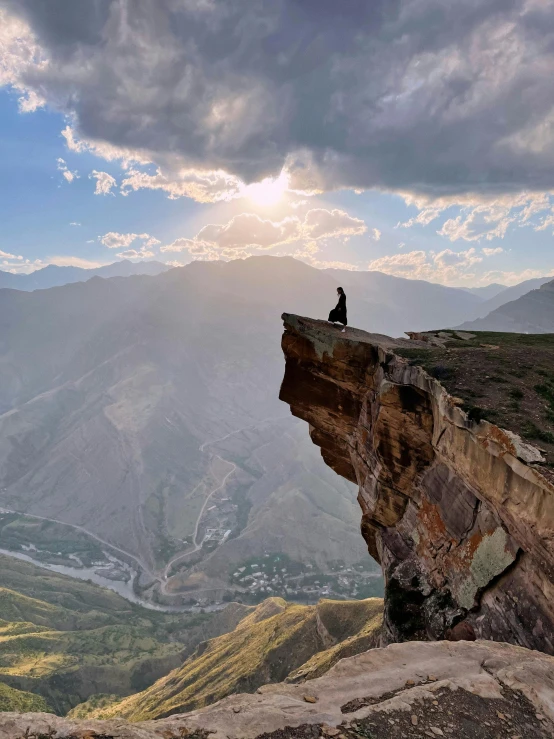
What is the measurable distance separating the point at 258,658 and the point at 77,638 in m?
76.2

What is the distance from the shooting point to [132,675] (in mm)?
99188

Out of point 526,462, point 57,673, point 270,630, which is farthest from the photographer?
point 57,673

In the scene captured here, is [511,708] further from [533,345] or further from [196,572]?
[196,572]

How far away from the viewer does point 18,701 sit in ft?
227

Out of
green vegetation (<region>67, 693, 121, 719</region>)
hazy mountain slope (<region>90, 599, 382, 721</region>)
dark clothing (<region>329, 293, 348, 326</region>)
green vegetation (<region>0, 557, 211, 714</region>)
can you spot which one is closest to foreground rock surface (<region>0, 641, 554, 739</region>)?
dark clothing (<region>329, 293, 348, 326</region>)

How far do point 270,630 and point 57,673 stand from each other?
55.6 m

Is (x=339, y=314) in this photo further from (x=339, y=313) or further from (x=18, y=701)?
(x=18, y=701)

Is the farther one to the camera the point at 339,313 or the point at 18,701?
the point at 18,701

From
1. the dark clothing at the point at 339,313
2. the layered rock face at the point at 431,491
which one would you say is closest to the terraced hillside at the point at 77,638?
the layered rock face at the point at 431,491

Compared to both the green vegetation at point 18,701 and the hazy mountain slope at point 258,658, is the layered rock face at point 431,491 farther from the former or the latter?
the green vegetation at point 18,701

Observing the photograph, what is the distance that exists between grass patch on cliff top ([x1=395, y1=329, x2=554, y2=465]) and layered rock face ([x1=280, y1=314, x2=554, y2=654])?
0.92 metres

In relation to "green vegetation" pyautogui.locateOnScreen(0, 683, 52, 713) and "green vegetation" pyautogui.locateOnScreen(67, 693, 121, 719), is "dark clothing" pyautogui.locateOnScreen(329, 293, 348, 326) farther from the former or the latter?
"green vegetation" pyautogui.locateOnScreen(67, 693, 121, 719)

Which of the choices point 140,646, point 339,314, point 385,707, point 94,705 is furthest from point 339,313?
point 140,646

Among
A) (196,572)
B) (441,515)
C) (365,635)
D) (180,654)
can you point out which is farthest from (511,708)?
(196,572)
